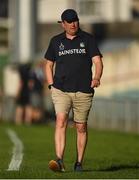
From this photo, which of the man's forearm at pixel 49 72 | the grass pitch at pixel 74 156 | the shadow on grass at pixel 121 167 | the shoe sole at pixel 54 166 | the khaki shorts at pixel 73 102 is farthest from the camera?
the shadow on grass at pixel 121 167

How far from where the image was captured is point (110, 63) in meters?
35.6

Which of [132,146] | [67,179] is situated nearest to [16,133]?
[132,146]

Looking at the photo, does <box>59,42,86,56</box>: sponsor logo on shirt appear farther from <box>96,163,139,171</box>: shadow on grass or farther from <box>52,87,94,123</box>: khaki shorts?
→ <box>96,163,139,171</box>: shadow on grass

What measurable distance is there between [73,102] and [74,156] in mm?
3325

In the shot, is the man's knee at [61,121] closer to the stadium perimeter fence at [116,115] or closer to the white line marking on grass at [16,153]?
the white line marking on grass at [16,153]

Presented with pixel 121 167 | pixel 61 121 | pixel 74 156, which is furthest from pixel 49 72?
pixel 74 156

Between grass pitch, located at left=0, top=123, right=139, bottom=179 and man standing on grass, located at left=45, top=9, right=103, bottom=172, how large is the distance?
603 mm

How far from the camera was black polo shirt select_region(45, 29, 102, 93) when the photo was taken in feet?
44.0

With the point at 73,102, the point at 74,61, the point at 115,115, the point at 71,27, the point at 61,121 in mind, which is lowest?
the point at 115,115

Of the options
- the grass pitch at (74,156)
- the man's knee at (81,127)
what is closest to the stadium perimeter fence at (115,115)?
the grass pitch at (74,156)

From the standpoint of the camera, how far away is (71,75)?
13.5 meters

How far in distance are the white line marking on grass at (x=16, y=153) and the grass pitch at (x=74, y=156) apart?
0.08 m

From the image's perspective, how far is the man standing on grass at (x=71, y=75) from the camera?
13.4 metres

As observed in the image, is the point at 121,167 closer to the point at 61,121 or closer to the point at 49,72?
the point at 61,121
